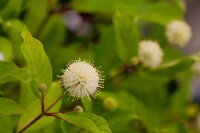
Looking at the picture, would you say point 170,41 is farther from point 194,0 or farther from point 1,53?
point 194,0

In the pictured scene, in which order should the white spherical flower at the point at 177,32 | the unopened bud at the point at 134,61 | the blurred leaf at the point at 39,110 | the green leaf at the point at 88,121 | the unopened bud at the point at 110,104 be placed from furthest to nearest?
the white spherical flower at the point at 177,32 < the unopened bud at the point at 134,61 < the unopened bud at the point at 110,104 < the blurred leaf at the point at 39,110 < the green leaf at the point at 88,121

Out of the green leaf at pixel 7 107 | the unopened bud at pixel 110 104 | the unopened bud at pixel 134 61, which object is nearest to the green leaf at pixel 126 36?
the unopened bud at pixel 134 61

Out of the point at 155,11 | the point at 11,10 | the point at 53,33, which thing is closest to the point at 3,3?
the point at 11,10

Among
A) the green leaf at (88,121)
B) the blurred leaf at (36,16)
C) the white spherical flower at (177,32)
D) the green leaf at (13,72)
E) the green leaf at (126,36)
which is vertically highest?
the white spherical flower at (177,32)

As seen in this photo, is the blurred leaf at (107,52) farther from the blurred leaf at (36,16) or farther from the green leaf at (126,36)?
the blurred leaf at (36,16)

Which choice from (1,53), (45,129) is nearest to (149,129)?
(45,129)

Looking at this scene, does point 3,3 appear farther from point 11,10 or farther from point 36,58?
point 36,58

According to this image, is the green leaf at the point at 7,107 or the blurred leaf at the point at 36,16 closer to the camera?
the green leaf at the point at 7,107
